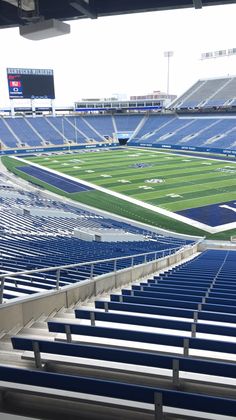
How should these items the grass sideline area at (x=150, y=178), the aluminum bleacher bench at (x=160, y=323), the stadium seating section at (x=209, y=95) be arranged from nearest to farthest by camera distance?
the aluminum bleacher bench at (x=160, y=323) < the grass sideline area at (x=150, y=178) < the stadium seating section at (x=209, y=95)

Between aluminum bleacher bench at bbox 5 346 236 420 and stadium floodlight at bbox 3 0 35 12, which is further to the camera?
stadium floodlight at bbox 3 0 35 12

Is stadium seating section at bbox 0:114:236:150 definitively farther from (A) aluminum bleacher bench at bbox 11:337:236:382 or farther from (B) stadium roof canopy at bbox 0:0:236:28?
(A) aluminum bleacher bench at bbox 11:337:236:382

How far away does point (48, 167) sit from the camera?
4731 centimetres

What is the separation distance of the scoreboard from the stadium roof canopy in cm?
6497

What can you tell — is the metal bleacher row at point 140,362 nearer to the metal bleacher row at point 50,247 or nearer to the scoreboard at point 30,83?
the metal bleacher row at point 50,247

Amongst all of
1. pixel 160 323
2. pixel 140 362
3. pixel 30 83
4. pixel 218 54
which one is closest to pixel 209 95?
pixel 218 54

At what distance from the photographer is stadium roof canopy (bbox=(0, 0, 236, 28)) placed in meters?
5.20

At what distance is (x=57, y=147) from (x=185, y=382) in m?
64.7

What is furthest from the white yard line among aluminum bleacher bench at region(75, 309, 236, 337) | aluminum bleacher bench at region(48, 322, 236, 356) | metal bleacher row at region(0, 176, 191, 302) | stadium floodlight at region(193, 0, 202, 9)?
aluminum bleacher bench at region(48, 322, 236, 356)

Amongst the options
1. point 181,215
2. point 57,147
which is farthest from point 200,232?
point 57,147

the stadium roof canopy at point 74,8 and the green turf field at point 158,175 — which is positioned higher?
the stadium roof canopy at point 74,8

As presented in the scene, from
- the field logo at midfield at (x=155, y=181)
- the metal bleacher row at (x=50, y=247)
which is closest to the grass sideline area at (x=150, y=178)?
the field logo at midfield at (x=155, y=181)

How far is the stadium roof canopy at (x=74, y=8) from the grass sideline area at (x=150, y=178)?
1829 cm

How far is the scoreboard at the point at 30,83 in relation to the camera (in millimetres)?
65562
